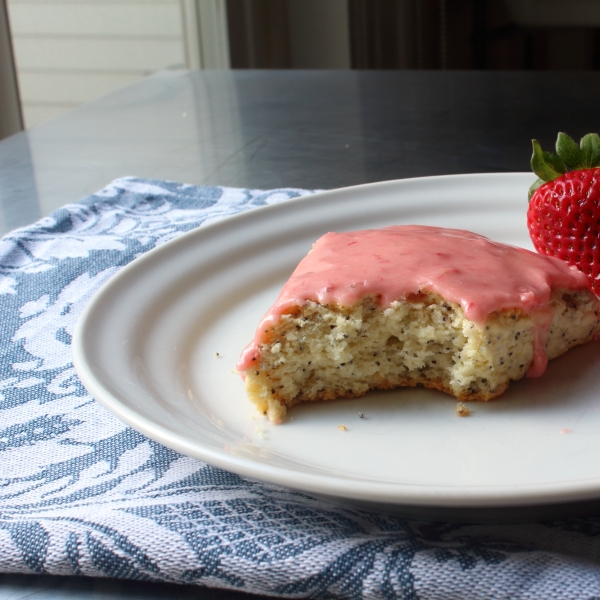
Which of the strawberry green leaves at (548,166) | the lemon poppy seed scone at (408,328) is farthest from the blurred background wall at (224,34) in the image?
the lemon poppy seed scone at (408,328)

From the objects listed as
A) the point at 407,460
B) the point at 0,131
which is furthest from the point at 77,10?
the point at 407,460

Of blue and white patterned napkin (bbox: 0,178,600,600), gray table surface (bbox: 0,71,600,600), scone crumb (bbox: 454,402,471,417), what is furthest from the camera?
gray table surface (bbox: 0,71,600,600)

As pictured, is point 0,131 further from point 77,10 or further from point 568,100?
point 568,100

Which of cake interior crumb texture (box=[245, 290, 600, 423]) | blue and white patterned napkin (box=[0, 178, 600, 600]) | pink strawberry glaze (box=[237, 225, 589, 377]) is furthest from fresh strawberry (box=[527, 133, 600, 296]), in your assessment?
blue and white patterned napkin (box=[0, 178, 600, 600])

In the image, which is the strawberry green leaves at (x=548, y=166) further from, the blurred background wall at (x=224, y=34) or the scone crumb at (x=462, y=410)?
the blurred background wall at (x=224, y=34)

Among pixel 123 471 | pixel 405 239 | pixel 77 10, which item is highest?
pixel 77 10

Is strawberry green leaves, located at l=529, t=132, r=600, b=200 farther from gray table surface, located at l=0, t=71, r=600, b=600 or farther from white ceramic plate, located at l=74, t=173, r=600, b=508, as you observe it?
gray table surface, located at l=0, t=71, r=600, b=600

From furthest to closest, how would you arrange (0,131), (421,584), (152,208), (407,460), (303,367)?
(0,131) → (152,208) → (303,367) → (407,460) → (421,584)
